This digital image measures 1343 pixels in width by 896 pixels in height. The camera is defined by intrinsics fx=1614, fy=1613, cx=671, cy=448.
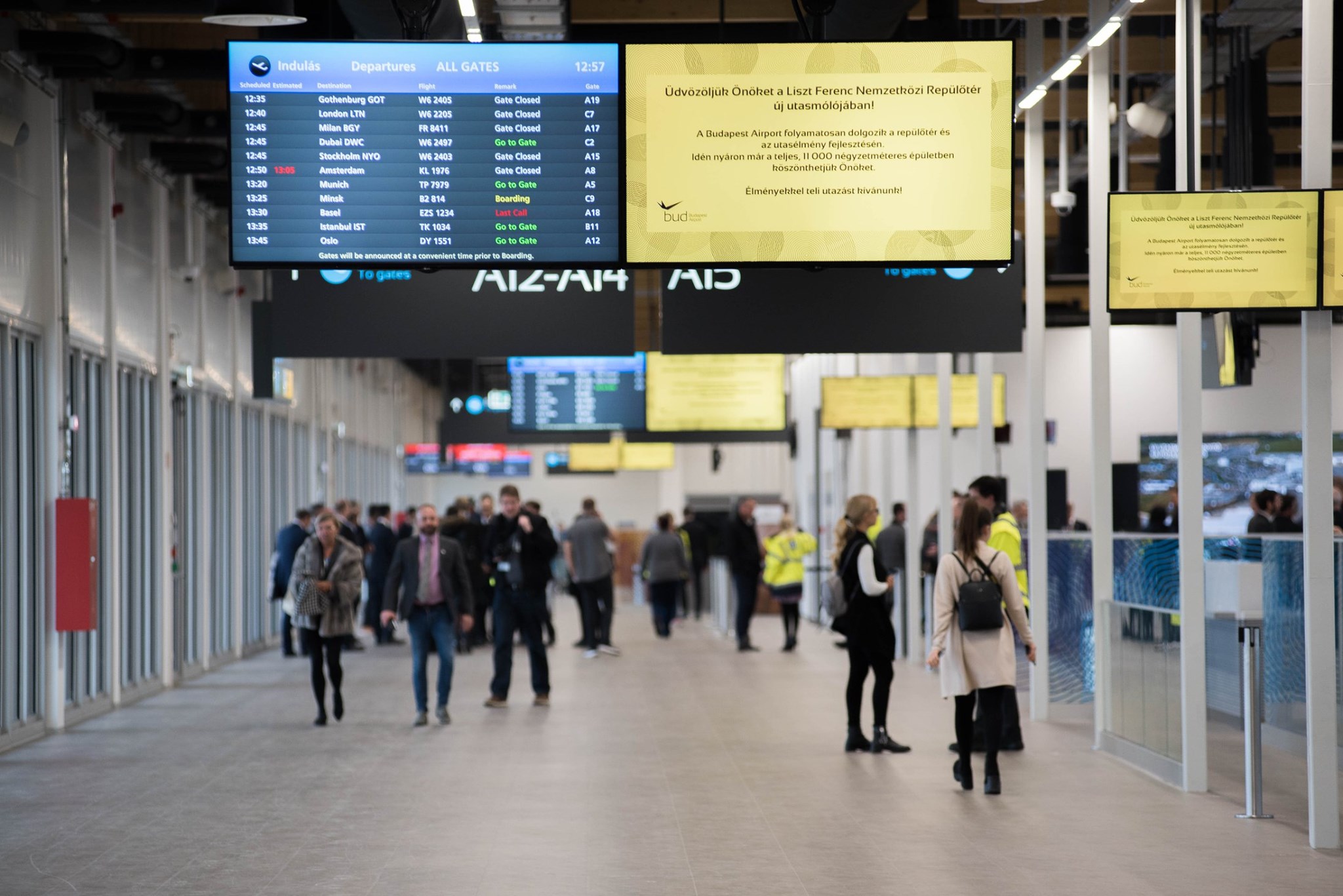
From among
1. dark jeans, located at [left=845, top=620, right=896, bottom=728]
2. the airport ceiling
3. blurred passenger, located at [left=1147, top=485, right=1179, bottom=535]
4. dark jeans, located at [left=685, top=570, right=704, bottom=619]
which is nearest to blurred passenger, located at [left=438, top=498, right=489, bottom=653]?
the airport ceiling

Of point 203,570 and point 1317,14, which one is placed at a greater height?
point 1317,14

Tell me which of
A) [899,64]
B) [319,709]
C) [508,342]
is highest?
[899,64]

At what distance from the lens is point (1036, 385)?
40.0ft

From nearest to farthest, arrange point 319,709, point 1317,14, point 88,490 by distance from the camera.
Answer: point 1317,14 < point 319,709 < point 88,490

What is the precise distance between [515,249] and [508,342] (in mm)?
3459

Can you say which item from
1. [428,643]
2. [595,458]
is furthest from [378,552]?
[595,458]

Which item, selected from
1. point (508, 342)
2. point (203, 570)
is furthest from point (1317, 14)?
point (203, 570)

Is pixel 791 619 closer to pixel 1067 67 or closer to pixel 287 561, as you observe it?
pixel 287 561

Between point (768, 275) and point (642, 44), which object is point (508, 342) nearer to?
point (768, 275)

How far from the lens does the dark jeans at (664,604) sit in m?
22.7

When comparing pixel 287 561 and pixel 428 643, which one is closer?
pixel 428 643

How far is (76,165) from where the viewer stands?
12930 millimetres

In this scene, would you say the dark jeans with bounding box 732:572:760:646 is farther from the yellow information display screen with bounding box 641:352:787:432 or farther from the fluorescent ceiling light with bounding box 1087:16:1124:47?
the fluorescent ceiling light with bounding box 1087:16:1124:47

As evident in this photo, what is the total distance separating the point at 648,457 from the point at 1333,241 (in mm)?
21602
